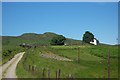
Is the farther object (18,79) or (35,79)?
(18,79)

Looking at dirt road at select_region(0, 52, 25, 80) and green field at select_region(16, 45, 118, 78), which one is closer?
dirt road at select_region(0, 52, 25, 80)

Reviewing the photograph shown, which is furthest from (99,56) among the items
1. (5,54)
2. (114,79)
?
(114,79)

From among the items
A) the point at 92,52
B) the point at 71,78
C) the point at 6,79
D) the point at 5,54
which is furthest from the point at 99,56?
the point at 71,78

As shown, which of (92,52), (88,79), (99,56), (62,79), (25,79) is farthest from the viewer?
(92,52)

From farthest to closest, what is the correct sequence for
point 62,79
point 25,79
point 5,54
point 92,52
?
point 5,54 < point 92,52 < point 25,79 < point 62,79

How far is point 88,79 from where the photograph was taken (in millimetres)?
46062

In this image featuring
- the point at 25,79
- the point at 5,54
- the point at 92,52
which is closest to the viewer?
the point at 25,79

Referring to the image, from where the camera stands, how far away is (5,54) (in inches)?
5251

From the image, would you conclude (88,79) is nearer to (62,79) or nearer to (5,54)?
(62,79)

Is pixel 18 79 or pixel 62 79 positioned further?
pixel 18 79

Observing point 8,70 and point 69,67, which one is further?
point 69,67

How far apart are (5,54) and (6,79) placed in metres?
91.4

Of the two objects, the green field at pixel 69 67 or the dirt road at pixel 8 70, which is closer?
→ the dirt road at pixel 8 70

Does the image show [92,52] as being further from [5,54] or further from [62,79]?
[62,79]
